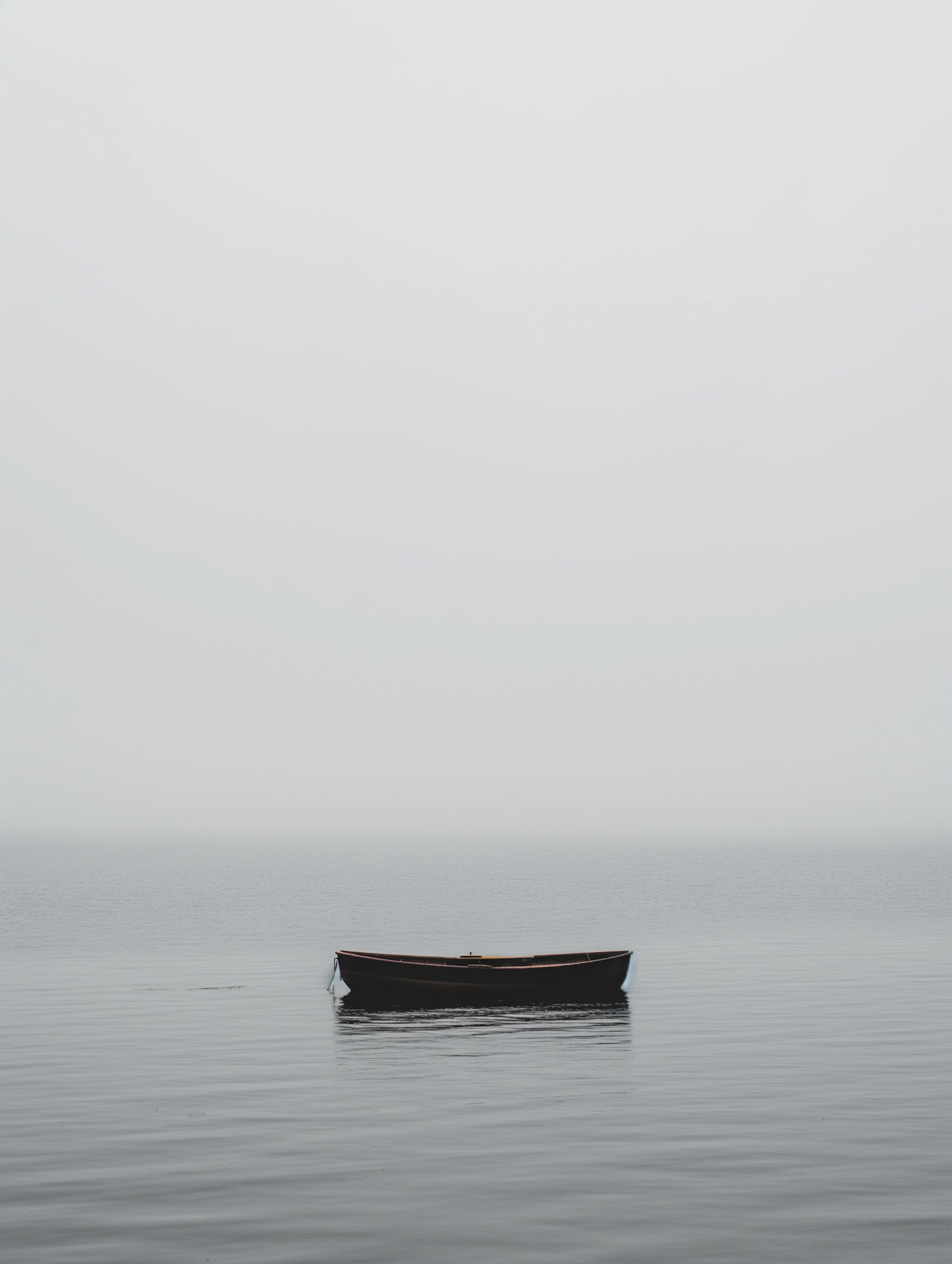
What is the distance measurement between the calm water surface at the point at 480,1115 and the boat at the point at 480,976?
800 millimetres

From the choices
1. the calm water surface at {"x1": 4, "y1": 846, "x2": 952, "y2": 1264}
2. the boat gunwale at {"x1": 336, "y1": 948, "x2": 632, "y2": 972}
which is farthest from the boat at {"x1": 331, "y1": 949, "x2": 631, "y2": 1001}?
the calm water surface at {"x1": 4, "y1": 846, "x2": 952, "y2": 1264}

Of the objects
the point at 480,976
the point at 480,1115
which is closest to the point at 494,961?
the point at 480,976

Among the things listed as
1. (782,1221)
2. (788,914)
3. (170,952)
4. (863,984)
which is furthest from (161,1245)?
(788,914)

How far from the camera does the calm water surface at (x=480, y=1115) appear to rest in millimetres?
21062

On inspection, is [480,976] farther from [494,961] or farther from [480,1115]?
[480,1115]

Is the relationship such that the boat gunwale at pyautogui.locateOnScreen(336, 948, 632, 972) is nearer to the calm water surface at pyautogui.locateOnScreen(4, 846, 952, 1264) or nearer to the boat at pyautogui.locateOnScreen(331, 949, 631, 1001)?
the boat at pyautogui.locateOnScreen(331, 949, 631, 1001)

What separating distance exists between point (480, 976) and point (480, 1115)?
20.8 metres

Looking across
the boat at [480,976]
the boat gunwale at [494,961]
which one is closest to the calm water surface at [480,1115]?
the boat at [480,976]

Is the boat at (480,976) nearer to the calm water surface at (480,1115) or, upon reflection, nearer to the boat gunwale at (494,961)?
the boat gunwale at (494,961)

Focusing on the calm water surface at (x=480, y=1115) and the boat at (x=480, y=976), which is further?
the boat at (x=480, y=976)

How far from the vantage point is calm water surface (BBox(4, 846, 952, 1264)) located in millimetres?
21062

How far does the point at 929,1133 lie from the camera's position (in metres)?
28.0

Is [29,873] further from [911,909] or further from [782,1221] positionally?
[782,1221]

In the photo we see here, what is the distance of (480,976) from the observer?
51125 mm
